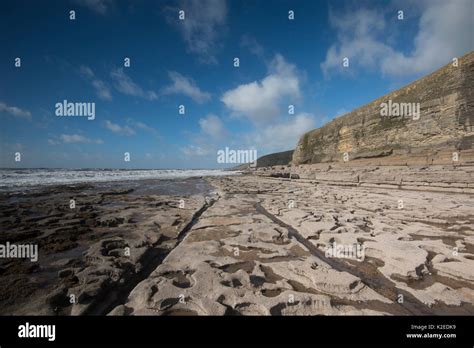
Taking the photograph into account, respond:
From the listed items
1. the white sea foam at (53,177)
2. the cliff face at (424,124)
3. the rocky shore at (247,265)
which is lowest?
the rocky shore at (247,265)

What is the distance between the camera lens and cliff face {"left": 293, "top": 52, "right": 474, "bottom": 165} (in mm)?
13094

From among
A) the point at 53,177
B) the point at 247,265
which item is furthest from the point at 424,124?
the point at 53,177

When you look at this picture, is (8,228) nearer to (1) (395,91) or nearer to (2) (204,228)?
(2) (204,228)

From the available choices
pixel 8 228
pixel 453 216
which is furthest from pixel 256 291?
pixel 8 228

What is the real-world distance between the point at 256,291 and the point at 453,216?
7010 millimetres

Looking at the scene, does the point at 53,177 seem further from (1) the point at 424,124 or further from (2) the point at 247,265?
(1) the point at 424,124

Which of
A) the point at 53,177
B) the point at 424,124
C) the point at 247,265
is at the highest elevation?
the point at 424,124

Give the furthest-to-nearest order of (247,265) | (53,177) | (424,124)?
(53,177) < (424,124) < (247,265)

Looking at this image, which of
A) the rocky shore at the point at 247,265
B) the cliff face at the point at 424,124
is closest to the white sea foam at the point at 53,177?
the rocky shore at the point at 247,265

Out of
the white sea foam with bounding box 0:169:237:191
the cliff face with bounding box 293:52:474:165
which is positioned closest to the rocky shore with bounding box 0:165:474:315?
the cliff face with bounding box 293:52:474:165

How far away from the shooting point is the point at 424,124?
1567 cm

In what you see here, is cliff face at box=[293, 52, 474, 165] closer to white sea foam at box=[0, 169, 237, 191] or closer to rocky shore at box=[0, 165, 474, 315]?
rocky shore at box=[0, 165, 474, 315]

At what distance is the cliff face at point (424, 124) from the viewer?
43.0 ft

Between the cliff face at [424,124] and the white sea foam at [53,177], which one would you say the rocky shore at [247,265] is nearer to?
the cliff face at [424,124]
